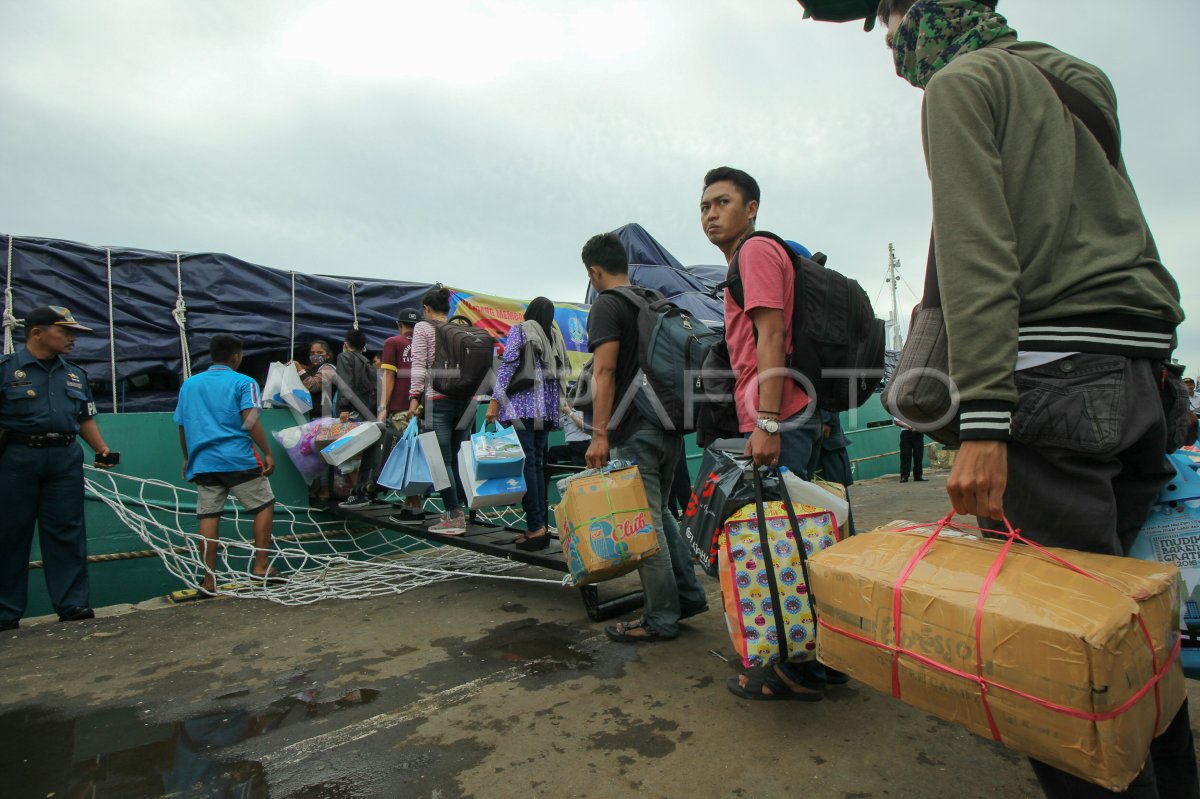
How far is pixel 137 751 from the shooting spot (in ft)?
7.40

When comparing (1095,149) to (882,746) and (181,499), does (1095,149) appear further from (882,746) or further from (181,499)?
(181,499)

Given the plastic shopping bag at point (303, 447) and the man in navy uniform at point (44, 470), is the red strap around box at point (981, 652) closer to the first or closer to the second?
the man in navy uniform at point (44, 470)

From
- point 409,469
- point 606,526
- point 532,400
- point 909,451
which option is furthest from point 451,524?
point 909,451

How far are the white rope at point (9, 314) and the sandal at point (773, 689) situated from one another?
5.54 m

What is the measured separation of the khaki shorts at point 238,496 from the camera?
15.0 ft

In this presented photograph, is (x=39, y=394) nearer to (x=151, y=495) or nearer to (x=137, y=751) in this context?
(x=151, y=495)

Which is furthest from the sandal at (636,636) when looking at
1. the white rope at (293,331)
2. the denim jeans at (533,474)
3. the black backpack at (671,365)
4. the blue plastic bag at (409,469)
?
the white rope at (293,331)

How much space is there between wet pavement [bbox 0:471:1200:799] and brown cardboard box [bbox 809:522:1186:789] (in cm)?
87

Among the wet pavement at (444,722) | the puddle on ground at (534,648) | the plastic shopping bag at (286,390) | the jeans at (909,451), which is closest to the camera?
the wet pavement at (444,722)

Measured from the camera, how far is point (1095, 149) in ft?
4.16

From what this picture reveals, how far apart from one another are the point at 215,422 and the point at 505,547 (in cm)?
233

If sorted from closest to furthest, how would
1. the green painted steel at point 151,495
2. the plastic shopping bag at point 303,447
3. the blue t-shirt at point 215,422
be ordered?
1. the blue t-shirt at point 215,422
2. the green painted steel at point 151,495
3. the plastic shopping bag at point 303,447

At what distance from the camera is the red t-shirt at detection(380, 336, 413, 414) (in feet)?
18.0

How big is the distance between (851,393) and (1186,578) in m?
1.16
